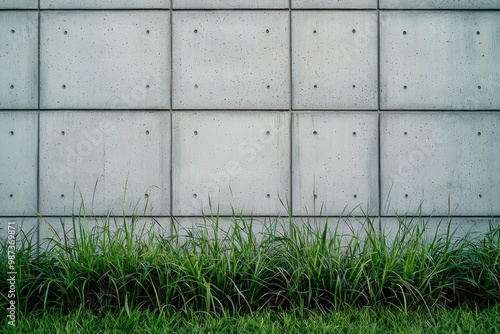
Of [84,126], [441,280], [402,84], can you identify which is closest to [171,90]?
[84,126]

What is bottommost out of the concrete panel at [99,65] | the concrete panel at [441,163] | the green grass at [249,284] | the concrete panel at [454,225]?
the green grass at [249,284]

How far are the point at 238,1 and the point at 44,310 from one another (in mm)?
2843

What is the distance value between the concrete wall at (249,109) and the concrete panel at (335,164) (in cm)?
1

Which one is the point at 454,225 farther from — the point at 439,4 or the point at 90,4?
the point at 90,4

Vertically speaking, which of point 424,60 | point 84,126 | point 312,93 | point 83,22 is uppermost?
point 83,22

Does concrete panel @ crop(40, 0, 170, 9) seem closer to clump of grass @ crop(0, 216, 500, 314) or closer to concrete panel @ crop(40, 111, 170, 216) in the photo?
concrete panel @ crop(40, 111, 170, 216)

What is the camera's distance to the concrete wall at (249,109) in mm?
4602

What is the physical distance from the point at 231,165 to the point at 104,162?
1.05 meters

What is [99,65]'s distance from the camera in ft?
15.2

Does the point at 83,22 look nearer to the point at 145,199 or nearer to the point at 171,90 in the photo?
the point at 171,90

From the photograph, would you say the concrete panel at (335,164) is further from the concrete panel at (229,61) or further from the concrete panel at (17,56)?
the concrete panel at (17,56)

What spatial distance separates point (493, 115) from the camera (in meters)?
4.65

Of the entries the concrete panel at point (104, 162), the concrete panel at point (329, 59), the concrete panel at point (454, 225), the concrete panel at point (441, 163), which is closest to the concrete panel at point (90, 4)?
the concrete panel at point (104, 162)

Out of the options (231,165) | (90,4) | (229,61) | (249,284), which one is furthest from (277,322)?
(90,4)
